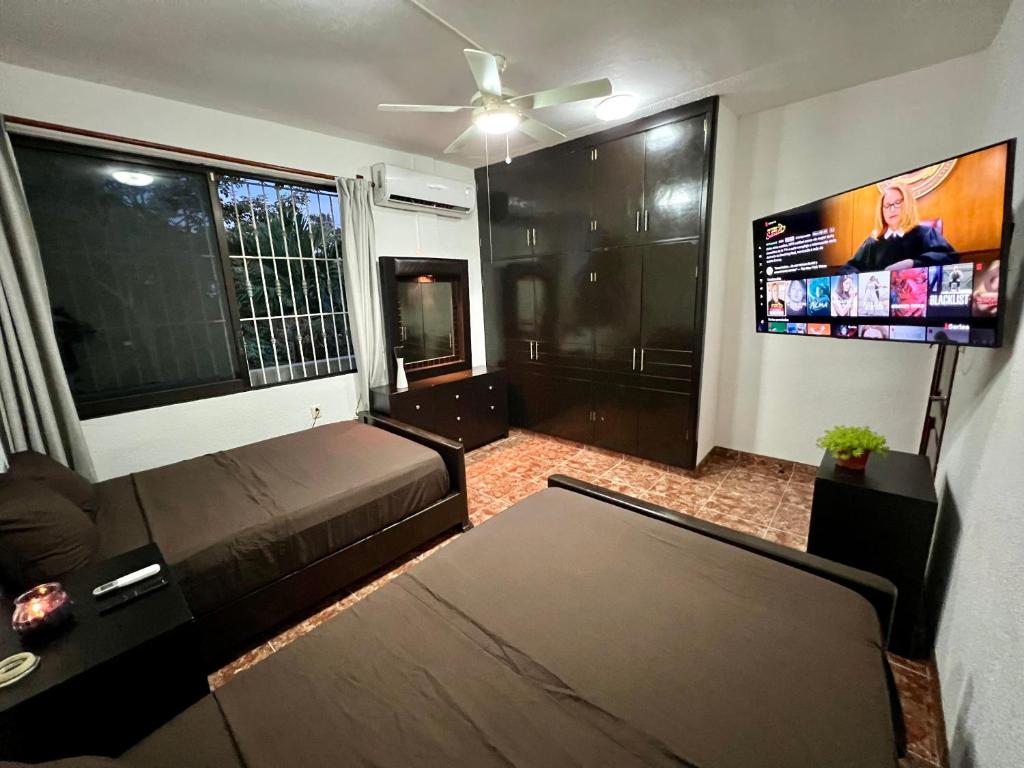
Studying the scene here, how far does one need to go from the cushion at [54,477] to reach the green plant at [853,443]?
10.9 ft

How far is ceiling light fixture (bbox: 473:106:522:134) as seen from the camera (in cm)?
199

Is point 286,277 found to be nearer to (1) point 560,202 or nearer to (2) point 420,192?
(2) point 420,192

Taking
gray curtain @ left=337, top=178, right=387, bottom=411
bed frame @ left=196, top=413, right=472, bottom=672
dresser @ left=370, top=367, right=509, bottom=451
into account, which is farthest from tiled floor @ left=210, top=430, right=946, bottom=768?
gray curtain @ left=337, top=178, right=387, bottom=411

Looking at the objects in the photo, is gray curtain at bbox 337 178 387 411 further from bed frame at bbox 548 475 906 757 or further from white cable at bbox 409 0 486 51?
bed frame at bbox 548 475 906 757

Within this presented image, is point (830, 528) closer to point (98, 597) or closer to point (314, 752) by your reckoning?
point (314, 752)

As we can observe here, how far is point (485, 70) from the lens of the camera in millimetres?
1722

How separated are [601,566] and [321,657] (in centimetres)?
90

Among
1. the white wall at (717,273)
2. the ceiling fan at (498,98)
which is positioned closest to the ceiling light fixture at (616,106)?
the white wall at (717,273)

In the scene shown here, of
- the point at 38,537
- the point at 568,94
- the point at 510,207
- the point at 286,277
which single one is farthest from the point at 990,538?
Result: the point at 286,277

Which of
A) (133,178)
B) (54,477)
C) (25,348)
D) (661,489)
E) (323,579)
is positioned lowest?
(661,489)

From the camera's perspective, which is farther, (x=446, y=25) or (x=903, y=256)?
(x=446, y=25)

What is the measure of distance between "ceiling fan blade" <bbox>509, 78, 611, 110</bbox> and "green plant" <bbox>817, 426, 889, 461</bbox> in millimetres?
1843

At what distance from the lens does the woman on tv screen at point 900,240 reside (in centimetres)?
144

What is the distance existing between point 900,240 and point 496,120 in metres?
1.88
